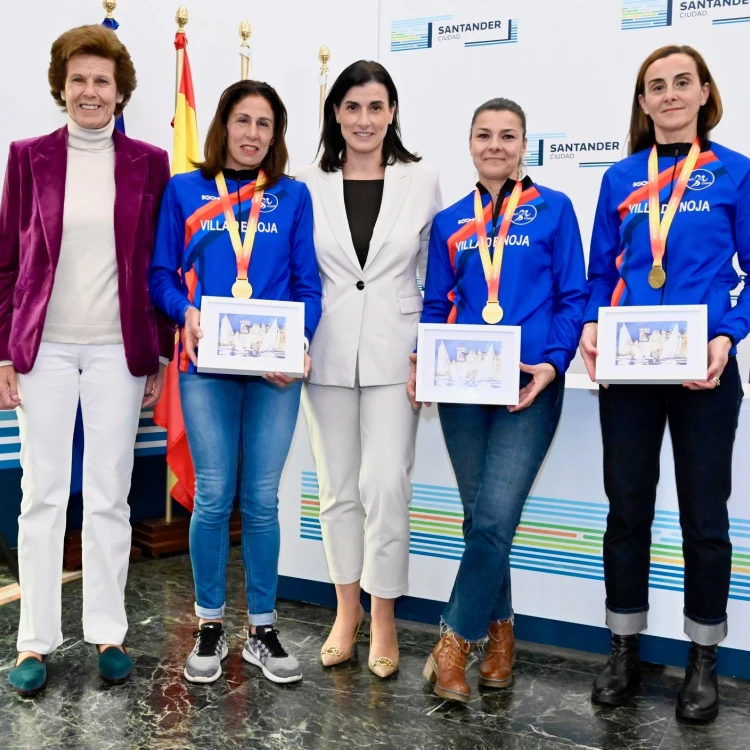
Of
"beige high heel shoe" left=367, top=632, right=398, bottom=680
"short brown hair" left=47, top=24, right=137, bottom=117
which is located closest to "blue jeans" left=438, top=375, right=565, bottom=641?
"beige high heel shoe" left=367, top=632, right=398, bottom=680

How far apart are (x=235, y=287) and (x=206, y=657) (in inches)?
41.4

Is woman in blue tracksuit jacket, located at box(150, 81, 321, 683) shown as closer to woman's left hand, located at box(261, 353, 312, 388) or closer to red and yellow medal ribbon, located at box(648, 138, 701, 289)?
woman's left hand, located at box(261, 353, 312, 388)

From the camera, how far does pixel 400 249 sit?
2.49m

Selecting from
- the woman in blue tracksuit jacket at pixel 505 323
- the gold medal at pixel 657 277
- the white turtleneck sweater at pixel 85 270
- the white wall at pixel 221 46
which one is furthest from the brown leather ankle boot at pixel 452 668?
the white wall at pixel 221 46

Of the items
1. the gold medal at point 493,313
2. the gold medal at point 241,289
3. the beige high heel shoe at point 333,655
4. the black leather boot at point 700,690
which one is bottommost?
the beige high heel shoe at point 333,655

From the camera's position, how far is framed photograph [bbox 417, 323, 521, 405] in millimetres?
2270

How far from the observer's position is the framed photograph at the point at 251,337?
233 cm

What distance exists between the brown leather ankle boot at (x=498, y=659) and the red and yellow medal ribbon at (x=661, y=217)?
1.07 meters

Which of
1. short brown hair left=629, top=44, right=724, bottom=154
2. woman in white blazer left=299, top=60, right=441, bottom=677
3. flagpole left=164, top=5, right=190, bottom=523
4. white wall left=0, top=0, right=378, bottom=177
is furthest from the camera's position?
white wall left=0, top=0, right=378, bottom=177

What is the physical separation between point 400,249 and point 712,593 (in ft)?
3.99

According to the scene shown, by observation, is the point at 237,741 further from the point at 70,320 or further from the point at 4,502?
the point at 4,502

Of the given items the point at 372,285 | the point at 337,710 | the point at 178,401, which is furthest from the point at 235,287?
the point at 178,401

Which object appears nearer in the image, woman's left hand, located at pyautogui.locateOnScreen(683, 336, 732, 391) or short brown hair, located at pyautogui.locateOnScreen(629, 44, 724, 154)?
woman's left hand, located at pyautogui.locateOnScreen(683, 336, 732, 391)

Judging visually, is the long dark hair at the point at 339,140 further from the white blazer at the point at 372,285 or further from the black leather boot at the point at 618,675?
the black leather boot at the point at 618,675
